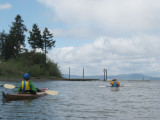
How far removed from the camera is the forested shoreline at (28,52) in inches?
2973

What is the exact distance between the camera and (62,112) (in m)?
14.8

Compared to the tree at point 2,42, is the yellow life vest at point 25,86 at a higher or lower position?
lower

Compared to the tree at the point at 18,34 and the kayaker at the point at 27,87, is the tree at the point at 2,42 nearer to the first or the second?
the tree at the point at 18,34

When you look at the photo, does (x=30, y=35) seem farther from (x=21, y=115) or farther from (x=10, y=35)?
(x=21, y=115)

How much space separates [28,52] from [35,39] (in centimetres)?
689

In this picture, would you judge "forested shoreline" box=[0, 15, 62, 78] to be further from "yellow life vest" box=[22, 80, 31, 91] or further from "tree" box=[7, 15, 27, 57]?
"yellow life vest" box=[22, 80, 31, 91]

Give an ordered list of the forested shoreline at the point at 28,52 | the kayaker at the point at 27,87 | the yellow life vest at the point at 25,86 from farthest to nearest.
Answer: the forested shoreline at the point at 28,52 → the kayaker at the point at 27,87 → the yellow life vest at the point at 25,86

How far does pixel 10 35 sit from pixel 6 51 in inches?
218

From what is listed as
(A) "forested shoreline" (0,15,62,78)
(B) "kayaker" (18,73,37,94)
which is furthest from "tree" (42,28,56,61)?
(B) "kayaker" (18,73,37,94)

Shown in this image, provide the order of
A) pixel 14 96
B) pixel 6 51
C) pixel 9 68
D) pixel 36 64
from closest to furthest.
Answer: pixel 14 96 < pixel 9 68 < pixel 36 64 < pixel 6 51

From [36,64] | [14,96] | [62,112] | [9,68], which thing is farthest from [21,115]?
[36,64]

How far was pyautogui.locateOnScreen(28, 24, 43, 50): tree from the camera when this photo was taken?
7881cm

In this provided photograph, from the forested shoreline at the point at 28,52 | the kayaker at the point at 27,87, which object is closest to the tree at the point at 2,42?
the forested shoreline at the point at 28,52

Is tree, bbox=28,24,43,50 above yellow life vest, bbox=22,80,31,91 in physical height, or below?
above
